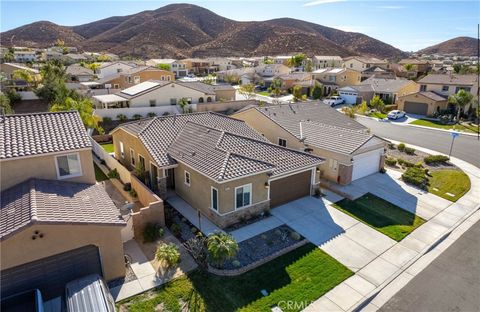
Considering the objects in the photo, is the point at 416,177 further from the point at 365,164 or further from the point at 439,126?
the point at 439,126

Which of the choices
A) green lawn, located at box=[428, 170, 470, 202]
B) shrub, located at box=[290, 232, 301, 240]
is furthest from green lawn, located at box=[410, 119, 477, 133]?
shrub, located at box=[290, 232, 301, 240]

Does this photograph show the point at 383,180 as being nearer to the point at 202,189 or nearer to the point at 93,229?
the point at 202,189

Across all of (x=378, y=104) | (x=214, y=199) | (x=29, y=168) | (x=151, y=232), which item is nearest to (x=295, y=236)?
(x=214, y=199)

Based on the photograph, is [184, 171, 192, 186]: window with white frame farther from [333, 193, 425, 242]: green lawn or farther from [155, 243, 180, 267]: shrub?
[333, 193, 425, 242]: green lawn

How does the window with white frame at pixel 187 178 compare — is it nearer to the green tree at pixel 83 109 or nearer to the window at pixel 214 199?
the window at pixel 214 199

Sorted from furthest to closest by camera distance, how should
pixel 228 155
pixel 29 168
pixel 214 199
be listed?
pixel 228 155 → pixel 214 199 → pixel 29 168

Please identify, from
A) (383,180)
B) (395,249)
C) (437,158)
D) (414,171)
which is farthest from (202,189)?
(437,158)
